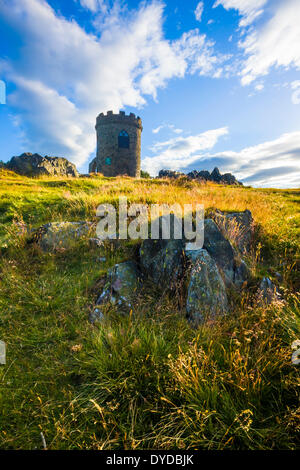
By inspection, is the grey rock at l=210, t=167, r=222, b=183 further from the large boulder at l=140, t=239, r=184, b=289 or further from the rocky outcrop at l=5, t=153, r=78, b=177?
the large boulder at l=140, t=239, r=184, b=289

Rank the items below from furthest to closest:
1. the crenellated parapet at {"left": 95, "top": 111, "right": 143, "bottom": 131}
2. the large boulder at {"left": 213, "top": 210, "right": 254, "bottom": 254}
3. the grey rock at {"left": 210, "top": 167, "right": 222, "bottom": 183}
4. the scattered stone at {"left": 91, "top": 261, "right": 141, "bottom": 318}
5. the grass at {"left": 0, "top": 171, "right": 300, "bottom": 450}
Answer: the grey rock at {"left": 210, "top": 167, "right": 222, "bottom": 183}
the crenellated parapet at {"left": 95, "top": 111, "right": 143, "bottom": 131}
the large boulder at {"left": 213, "top": 210, "right": 254, "bottom": 254}
the scattered stone at {"left": 91, "top": 261, "right": 141, "bottom": 318}
the grass at {"left": 0, "top": 171, "right": 300, "bottom": 450}

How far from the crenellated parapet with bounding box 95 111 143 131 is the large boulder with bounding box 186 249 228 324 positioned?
40.1 metres

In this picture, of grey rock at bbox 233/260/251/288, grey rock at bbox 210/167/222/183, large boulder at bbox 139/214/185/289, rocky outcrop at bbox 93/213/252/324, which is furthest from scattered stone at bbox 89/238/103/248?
grey rock at bbox 210/167/222/183

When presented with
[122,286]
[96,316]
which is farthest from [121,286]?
[96,316]

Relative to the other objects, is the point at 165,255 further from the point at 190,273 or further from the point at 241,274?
the point at 241,274

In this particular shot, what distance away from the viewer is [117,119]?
36906 millimetres

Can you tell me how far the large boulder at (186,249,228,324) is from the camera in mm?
3245

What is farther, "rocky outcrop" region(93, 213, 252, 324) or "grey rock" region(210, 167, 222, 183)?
"grey rock" region(210, 167, 222, 183)

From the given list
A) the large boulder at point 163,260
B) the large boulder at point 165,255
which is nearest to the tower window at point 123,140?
the large boulder at point 165,255

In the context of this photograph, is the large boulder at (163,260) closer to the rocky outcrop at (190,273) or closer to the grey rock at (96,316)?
the rocky outcrop at (190,273)

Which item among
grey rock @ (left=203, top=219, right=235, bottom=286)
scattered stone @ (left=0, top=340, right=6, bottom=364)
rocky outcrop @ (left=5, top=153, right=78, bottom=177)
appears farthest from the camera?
rocky outcrop @ (left=5, top=153, right=78, bottom=177)

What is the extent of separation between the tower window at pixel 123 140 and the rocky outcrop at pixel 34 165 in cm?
1200
